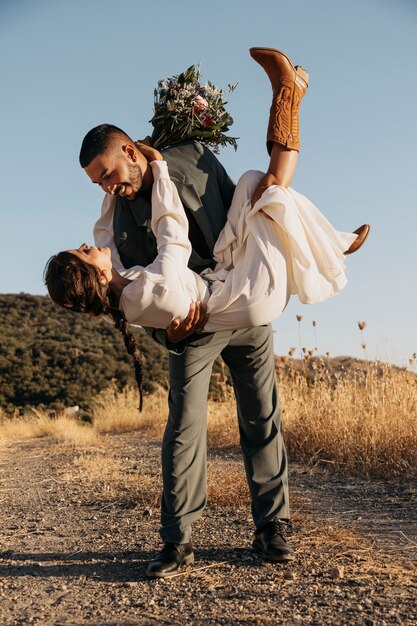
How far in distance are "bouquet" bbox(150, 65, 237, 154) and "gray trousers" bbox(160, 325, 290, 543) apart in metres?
1.12

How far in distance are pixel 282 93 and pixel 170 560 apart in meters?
2.37

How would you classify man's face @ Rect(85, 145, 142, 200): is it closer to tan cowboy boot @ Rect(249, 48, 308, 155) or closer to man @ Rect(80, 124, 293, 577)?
man @ Rect(80, 124, 293, 577)

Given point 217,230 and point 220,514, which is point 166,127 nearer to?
point 217,230

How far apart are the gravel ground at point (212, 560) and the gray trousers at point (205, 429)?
0.27 m

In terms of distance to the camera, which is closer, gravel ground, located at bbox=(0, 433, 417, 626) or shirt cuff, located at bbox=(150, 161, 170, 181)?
gravel ground, located at bbox=(0, 433, 417, 626)

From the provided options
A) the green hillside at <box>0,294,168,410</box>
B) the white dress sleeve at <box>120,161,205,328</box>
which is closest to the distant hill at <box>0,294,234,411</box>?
the green hillside at <box>0,294,168,410</box>

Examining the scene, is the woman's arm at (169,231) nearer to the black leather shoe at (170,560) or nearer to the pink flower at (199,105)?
the pink flower at (199,105)

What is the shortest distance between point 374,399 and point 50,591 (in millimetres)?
4570

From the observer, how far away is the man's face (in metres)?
3.63

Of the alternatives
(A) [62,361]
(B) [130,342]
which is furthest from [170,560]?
(A) [62,361]

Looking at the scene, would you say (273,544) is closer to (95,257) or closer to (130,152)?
(95,257)

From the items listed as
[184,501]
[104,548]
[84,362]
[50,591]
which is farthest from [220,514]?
[84,362]

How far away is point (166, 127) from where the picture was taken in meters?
4.13

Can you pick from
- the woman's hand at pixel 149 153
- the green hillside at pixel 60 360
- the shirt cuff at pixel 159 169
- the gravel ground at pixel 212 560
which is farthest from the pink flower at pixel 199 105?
the green hillside at pixel 60 360
